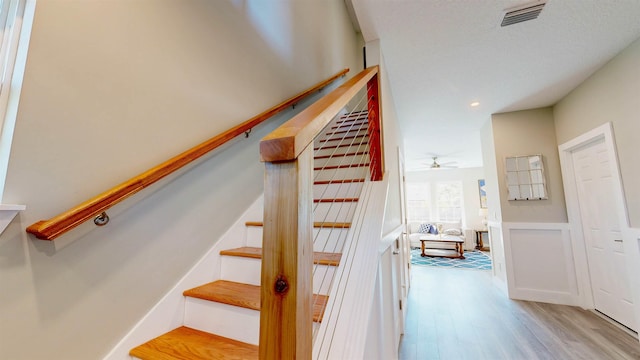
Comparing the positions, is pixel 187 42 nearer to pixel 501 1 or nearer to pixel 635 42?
pixel 501 1

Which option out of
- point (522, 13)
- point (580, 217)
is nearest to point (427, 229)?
point (580, 217)

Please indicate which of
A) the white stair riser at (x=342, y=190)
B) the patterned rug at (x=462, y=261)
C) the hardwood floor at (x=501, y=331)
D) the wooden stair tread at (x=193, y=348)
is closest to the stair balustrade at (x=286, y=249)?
the wooden stair tread at (x=193, y=348)

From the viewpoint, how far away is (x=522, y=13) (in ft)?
6.44

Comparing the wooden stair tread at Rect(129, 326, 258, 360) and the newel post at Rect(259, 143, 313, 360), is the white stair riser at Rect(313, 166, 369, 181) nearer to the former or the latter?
the wooden stair tread at Rect(129, 326, 258, 360)

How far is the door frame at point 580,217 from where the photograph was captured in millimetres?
2426

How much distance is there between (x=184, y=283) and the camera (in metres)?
1.36

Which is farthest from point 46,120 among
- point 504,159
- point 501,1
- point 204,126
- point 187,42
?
point 504,159

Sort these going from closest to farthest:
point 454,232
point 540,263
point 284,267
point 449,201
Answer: point 284,267 < point 540,263 < point 454,232 < point 449,201

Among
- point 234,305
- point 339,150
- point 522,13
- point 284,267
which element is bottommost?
point 234,305

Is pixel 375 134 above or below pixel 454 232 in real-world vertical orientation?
above

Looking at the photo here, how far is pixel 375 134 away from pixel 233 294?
1.33 metres

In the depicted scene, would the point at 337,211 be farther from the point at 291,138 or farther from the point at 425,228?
the point at 425,228

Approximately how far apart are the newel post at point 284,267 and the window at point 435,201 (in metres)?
9.11

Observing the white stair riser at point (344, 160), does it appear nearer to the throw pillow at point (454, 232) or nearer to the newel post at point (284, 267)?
the newel post at point (284, 267)
